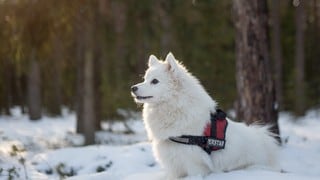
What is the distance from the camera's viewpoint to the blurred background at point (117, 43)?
10.1 metres

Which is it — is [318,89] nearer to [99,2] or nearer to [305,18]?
[305,18]

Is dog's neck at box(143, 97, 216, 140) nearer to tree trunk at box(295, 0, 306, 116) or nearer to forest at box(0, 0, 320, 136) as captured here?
forest at box(0, 0, 320, 136)

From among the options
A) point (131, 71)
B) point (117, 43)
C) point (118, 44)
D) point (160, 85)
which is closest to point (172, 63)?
point (160, 85)

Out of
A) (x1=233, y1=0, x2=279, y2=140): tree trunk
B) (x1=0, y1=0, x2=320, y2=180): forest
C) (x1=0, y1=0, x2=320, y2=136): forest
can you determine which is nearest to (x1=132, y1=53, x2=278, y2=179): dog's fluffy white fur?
(x1=0, y1=0, x2=320, y2=180): forest

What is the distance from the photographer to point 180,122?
5.25 meters

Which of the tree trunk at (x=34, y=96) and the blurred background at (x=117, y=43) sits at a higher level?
the blurred background at (x=117, y=43)

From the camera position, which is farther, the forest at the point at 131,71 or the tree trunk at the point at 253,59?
the tree trunk at the point at 253,59

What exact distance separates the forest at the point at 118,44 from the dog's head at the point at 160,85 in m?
2.77

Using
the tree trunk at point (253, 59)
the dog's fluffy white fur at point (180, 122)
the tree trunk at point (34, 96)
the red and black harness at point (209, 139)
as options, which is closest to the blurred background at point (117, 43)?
the tree trunk at point (34, 96)

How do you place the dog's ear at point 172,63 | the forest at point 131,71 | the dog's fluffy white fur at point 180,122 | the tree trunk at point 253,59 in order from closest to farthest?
the dog's fluffy white fur at point 180,122, the dog's ear at point 172,63, the forest at point 131,71, the tree trunk at point 253,59

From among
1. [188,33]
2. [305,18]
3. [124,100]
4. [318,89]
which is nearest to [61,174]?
[124,100]

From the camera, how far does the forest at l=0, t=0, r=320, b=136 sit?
33.1 ft

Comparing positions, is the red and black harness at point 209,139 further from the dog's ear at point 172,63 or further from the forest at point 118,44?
the forest at point 118,44

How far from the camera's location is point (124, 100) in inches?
572
